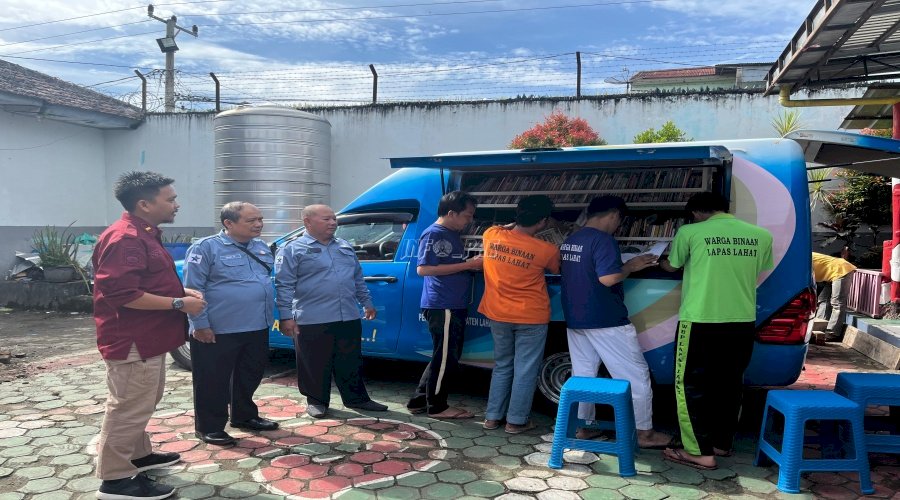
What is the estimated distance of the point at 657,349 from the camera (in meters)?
4.00

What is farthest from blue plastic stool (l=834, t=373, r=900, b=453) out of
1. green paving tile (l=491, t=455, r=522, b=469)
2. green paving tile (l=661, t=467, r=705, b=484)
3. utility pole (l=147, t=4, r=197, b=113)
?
utility pole (l=147, t=4, r=197, b=113)

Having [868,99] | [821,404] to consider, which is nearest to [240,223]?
[821,404]

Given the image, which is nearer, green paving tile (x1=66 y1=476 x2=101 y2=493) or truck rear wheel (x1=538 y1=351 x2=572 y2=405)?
green paving tile (x1=66 y1=476 x2=101 y2=493)

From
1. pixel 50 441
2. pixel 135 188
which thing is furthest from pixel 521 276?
pixel 50 441

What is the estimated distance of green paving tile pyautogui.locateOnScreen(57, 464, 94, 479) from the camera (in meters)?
3.47

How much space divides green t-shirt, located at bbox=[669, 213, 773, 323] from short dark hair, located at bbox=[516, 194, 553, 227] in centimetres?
93

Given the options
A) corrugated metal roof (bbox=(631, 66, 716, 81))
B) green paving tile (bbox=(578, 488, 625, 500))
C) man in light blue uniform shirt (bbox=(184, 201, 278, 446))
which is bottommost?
green paving tile (bbox=(578, 488, 625, 500))

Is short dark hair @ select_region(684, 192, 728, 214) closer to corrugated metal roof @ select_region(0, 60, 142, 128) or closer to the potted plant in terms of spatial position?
the potted plant

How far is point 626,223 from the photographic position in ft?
15.5

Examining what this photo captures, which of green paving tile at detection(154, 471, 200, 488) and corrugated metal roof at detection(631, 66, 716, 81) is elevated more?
corrugated metal roof at detection(631, 66, 716, 81)

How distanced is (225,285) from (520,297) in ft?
6.20

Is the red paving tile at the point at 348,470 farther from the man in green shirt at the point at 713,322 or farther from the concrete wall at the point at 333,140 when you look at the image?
the concrete wall at the point at 333,140

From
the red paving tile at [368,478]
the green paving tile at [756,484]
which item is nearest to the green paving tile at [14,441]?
the red paving tile at [368,478]

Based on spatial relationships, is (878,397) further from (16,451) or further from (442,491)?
(16,451)
